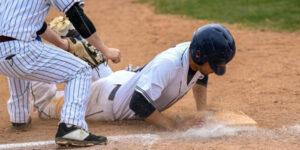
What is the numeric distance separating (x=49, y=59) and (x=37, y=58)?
84mm

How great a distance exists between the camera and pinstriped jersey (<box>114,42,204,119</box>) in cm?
488

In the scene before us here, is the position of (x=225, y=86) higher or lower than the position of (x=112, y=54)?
lower

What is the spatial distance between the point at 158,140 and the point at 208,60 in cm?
70

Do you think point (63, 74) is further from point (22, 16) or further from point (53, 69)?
point (22, 16)

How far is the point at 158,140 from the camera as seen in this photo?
471cm

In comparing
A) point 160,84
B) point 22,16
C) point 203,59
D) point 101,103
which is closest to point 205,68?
point 203,59

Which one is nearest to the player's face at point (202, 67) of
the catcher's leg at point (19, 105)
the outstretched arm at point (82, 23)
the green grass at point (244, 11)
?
the outstretched arm at point (82, 23)

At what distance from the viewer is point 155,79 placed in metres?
4.89

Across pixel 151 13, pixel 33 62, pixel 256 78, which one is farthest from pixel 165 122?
pixel 151 13

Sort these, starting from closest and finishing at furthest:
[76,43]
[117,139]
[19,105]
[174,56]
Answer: [117,139] → [174,56] → [19,105] → [76,43]

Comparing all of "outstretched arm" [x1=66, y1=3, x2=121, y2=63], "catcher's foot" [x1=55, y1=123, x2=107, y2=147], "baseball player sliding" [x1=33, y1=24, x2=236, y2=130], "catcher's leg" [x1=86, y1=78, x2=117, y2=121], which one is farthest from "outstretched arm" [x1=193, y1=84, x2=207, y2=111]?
"catcher's foot" [x1=55, y1=123, x2=107, y2=147]

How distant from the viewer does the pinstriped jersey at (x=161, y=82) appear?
192 inches

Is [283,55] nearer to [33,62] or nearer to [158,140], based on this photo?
[158,140]

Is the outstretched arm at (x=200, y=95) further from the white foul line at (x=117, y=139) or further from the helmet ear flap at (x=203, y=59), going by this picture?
the white foul line at (x=117, y=139)
